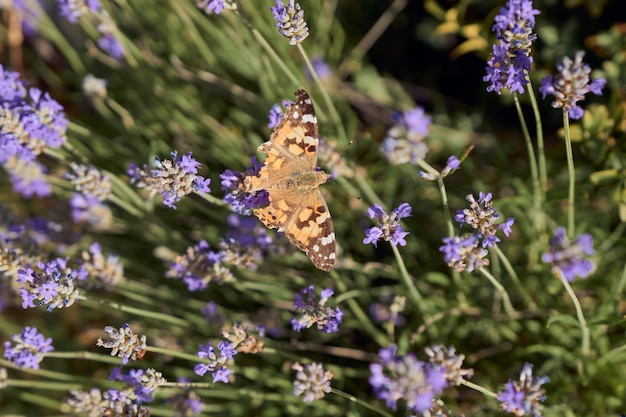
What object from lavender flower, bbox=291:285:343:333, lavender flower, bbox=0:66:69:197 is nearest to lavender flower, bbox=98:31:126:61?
lavender flower, bbox=0:66:69:197

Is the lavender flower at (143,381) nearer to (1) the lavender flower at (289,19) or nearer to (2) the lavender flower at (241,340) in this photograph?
(2) the lavender flower at (241,340)

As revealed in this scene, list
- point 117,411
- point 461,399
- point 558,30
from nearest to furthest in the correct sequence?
point 117,411 < point 461,399 < point 558,30

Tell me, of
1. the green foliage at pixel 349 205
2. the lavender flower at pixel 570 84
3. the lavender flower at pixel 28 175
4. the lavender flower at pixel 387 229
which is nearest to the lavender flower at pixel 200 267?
the green foliage at pixel 349 205

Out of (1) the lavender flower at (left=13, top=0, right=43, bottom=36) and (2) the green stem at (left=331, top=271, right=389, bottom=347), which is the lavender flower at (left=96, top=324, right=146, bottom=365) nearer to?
(2) the green stem at (left=331, top=271, right=389, bottom=347)

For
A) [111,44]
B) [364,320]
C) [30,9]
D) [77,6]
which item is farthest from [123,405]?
[30,9]

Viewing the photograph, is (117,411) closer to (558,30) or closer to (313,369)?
(313,369)

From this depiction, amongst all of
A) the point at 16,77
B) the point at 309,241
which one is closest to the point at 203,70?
the point at 16,77

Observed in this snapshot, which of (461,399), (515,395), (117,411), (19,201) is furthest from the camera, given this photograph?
(19,201)
